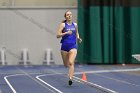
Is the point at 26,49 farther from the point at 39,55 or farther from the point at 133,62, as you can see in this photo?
the point at 133,62

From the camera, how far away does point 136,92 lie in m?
8.73

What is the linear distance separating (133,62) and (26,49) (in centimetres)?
493

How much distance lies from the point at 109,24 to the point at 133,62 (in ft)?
6.82

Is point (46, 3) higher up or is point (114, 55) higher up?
point (46, 3)

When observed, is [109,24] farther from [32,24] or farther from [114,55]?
[32,24]

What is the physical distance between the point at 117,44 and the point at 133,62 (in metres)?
1.14

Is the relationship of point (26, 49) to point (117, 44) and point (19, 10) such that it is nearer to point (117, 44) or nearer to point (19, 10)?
point (19, 10)

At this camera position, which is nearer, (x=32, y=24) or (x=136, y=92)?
(x=136, y=92)

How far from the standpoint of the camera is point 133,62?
19.9 m

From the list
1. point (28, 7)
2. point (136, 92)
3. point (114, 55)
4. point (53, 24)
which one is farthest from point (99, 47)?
point (136, 92)

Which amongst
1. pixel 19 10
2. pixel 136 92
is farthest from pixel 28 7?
pixel 136 92

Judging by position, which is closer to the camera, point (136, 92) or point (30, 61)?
point (136, 92)

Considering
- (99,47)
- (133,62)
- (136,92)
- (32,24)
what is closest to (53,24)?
(32,24)

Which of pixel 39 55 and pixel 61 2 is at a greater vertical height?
pixel 61 2
